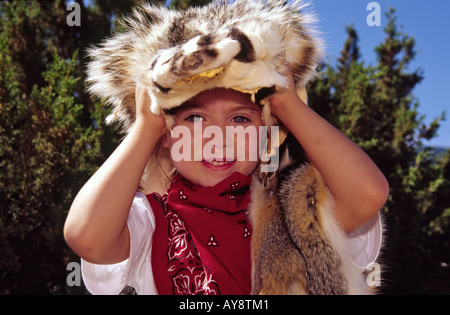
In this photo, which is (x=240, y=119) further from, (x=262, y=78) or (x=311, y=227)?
(x=311, y=227)

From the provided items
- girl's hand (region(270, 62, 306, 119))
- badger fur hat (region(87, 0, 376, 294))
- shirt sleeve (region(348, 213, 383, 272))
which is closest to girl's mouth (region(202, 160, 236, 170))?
badger fur hat (region(87, 0, 376, 294))

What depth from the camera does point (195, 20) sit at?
1.46 m

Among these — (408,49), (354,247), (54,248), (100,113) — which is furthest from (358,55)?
(354,247)

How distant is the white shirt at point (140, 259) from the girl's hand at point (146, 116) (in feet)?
1.04

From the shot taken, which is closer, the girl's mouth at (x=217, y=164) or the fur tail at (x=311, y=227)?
the fur tail at (x=311, y=227)

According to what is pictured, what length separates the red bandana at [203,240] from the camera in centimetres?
142

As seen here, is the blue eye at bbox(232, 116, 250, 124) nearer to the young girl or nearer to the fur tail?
the young girl

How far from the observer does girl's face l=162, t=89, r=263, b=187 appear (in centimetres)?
147

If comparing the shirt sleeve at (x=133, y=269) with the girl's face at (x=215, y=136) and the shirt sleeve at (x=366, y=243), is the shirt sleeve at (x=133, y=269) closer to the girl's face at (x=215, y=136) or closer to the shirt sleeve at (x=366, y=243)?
the girl's face at (x=215, y=136)

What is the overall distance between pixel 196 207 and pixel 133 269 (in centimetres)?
32

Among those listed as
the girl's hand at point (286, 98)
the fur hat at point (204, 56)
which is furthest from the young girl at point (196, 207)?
the fur hat at point (204, 56)

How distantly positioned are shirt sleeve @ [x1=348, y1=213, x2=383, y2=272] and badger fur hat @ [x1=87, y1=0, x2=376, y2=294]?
190 mm

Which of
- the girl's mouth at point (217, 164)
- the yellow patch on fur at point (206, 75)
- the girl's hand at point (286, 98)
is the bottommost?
the girl's mouth at point (217, 164)
